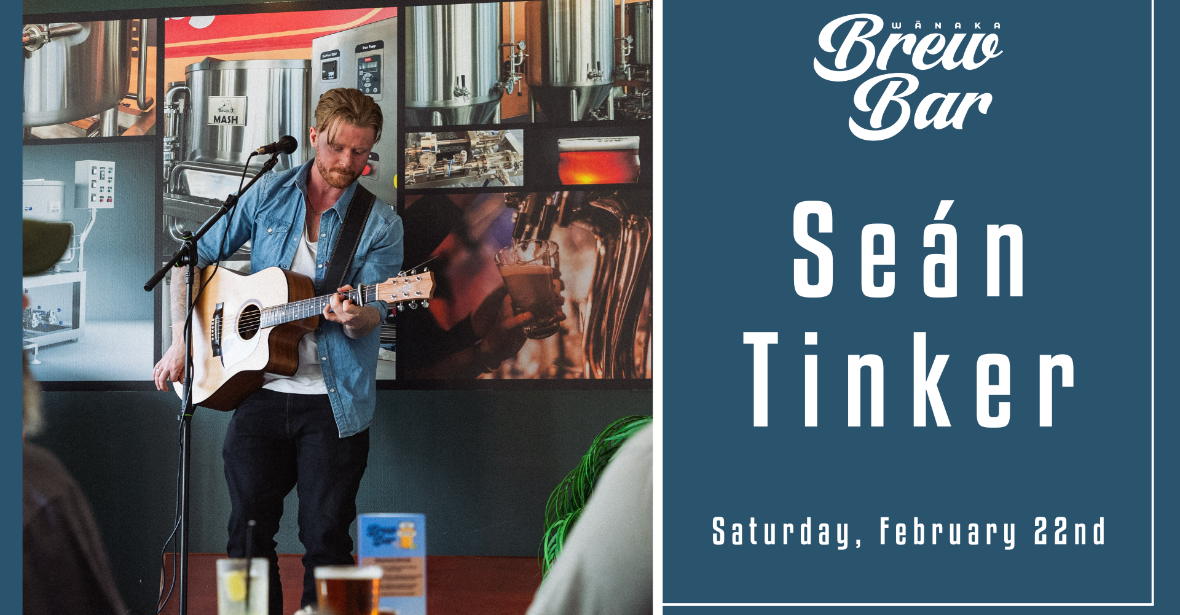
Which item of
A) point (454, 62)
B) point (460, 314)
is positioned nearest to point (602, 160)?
point (454, 62)

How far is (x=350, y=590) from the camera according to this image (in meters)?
2.10

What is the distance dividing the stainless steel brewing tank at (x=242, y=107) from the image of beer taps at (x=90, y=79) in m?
0.19

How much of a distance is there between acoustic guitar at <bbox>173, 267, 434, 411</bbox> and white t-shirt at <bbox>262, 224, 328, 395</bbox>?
0.11 ft

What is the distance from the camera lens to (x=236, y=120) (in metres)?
3.14

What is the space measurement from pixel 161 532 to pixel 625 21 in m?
2.58

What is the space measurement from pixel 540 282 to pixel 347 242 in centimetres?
76

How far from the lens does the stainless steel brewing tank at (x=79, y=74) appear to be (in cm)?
320

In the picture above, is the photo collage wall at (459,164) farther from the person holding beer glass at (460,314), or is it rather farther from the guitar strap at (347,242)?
the guitar strap at (347,242)

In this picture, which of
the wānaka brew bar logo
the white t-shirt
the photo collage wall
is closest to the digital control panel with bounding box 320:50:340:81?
the photo collage wall

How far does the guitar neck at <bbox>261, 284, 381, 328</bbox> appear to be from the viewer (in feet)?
7.86

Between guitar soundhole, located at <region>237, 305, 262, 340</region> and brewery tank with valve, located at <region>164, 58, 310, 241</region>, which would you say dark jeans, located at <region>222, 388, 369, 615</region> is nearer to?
guitar soundhole, located at <region>237, 305, 262, 340</region>

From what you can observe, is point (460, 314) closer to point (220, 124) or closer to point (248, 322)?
point (248, 322)

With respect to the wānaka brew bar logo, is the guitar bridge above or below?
below

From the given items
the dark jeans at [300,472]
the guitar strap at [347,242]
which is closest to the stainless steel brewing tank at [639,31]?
the guitar strap at [347,242]
